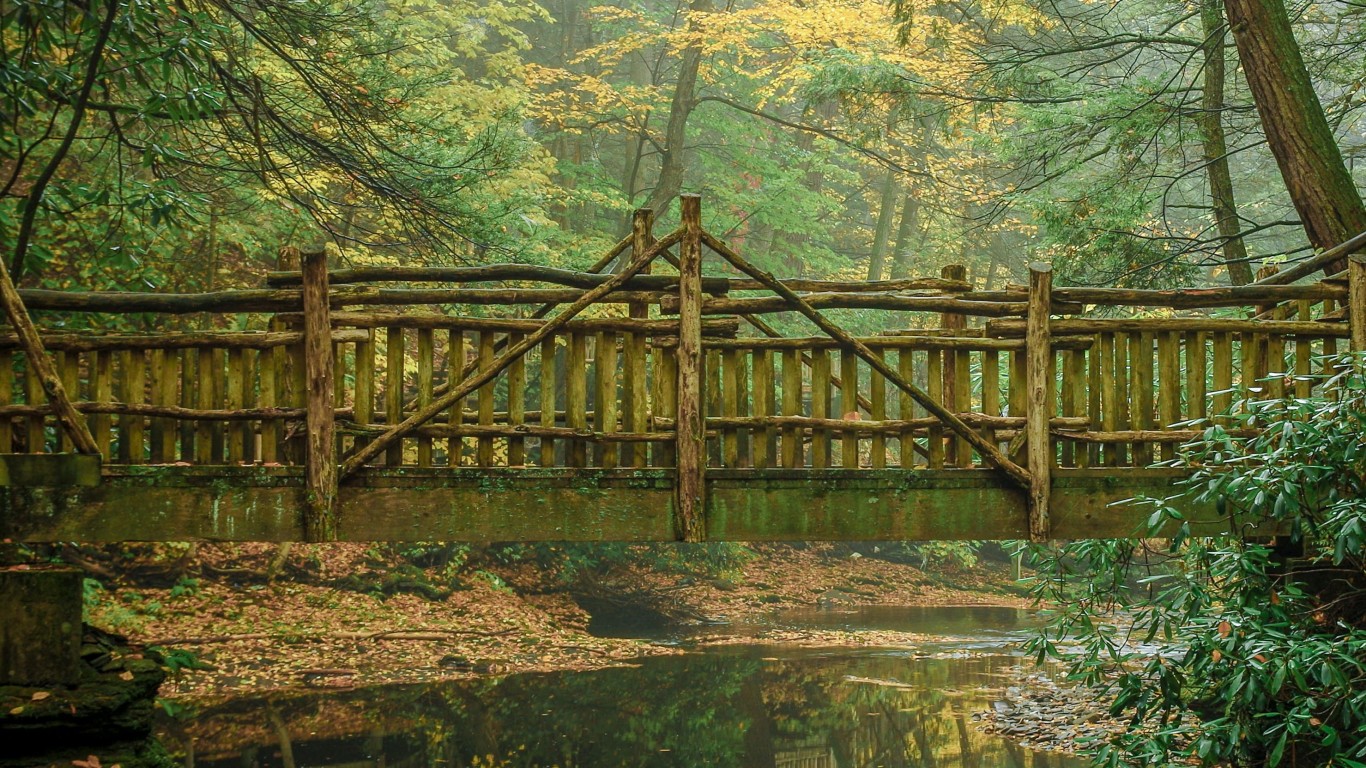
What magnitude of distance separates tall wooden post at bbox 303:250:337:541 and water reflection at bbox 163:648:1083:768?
9.37ft

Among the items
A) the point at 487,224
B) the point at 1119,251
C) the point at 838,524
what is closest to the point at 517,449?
A: the point at 838,524

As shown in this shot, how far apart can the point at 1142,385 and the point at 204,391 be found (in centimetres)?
556

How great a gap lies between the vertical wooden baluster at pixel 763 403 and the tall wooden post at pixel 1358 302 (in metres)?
3.62

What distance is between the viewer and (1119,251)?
13.4m

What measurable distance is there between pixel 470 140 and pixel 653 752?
28.6 feet

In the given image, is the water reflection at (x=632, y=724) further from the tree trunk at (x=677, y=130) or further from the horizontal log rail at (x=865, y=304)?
the tree trunk at (x=677, y=130)

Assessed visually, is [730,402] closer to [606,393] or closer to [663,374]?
[663,374]

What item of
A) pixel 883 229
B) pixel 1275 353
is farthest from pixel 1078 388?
pixel 883 229

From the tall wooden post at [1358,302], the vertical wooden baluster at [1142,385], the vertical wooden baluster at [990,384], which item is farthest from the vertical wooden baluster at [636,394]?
the tall wooden post at [1358,302]

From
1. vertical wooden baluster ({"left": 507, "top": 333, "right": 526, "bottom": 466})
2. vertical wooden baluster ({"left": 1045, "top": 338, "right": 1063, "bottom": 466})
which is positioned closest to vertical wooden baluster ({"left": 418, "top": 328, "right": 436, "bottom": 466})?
vertical wooden baluster ({"left": 507, "top": 333, "right": 526, "bottom": 466})

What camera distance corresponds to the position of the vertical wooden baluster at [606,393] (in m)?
7.12

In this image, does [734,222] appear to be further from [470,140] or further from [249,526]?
[249,526]

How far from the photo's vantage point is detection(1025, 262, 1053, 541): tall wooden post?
7.24m

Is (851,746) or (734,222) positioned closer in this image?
(851,746)
